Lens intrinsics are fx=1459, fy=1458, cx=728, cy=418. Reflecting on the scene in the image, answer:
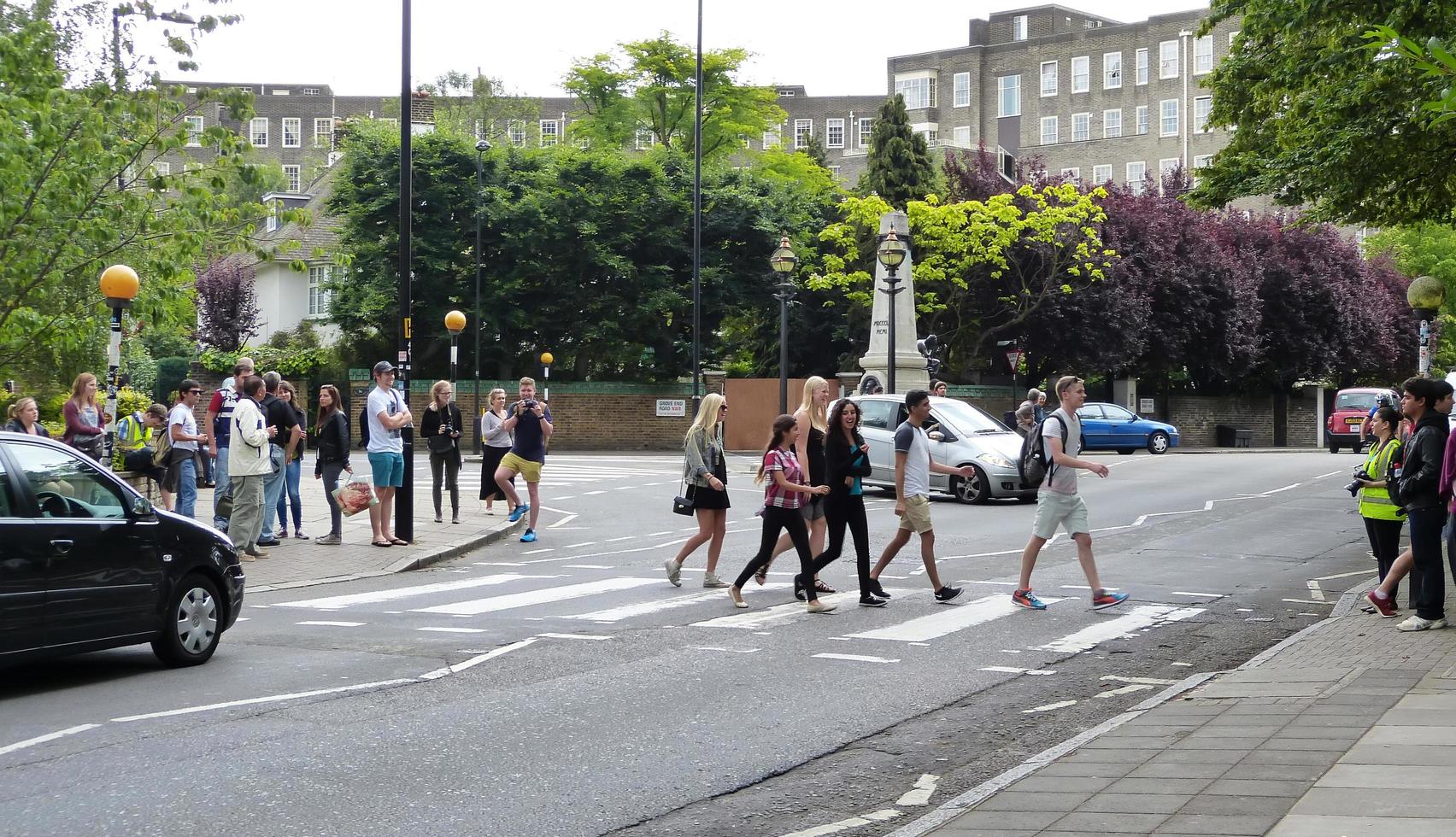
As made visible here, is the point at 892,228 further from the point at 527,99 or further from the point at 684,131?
the point at 527,99

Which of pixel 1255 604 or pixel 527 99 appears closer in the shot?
pixel 1255 604

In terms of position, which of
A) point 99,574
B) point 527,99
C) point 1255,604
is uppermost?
point 527,99

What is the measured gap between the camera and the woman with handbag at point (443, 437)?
60.2ft

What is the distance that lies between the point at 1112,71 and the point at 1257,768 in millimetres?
78701

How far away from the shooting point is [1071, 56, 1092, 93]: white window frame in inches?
3162

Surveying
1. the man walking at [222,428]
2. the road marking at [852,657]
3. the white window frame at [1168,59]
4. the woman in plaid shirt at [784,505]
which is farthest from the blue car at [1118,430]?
the white window frame at [1168,59]

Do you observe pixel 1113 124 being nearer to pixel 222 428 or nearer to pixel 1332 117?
pixel 1332 117

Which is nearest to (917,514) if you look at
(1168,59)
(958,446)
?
(958,446)

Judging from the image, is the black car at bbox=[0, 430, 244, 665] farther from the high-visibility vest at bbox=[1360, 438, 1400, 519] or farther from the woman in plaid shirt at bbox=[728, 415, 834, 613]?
the high-visibility vest at bbox=[1360, 438, 1400, 519]

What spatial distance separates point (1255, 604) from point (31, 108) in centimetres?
1564

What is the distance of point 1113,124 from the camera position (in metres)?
79.8

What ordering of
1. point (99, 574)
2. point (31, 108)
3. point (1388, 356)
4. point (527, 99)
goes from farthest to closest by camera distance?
1. point (527, 99)
2. point (1388, 356)
3. point (31, 108)
4. point (99, 574)

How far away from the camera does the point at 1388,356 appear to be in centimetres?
5697

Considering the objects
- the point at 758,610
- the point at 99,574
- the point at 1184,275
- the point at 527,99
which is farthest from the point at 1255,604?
the point at 527,99
